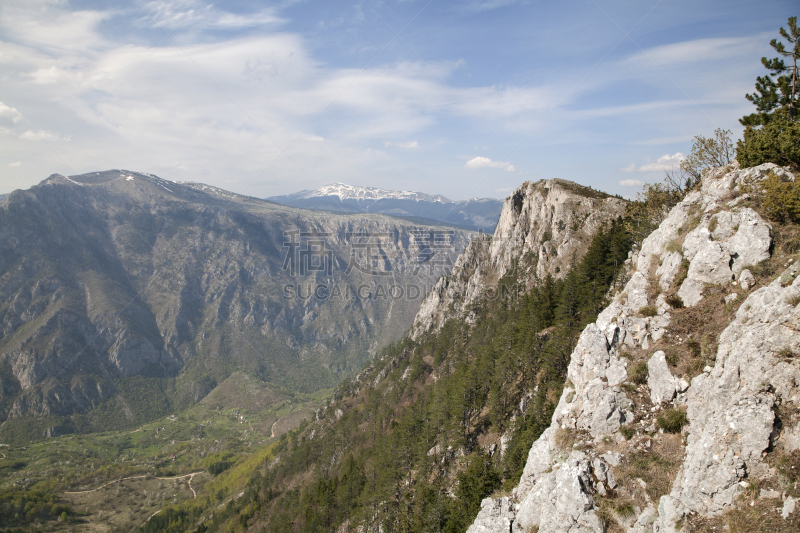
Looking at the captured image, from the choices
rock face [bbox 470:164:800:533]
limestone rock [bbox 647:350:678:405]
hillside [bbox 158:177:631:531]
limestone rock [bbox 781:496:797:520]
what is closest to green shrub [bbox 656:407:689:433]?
rock face [bbox 470:164:800:533]

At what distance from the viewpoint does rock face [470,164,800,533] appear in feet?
63.9

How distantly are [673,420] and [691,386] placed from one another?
2.67m

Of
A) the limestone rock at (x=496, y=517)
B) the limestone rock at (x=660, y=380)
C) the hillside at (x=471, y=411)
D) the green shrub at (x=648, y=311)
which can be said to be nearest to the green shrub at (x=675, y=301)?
the green shrub at (x=648, y=311)

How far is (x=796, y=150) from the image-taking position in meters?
31.8

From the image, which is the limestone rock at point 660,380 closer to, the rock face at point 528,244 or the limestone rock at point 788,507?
the limestone rock at point 788,507

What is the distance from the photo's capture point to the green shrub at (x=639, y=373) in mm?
28733

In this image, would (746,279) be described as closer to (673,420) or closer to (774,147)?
(673,420)

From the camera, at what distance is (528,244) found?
12312 cm

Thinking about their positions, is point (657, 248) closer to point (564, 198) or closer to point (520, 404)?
point (520, 404)

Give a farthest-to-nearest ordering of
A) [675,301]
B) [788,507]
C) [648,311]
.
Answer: [648,311] < [675,301] < [788,507]

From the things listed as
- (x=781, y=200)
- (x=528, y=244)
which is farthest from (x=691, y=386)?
(x=528, y=244)

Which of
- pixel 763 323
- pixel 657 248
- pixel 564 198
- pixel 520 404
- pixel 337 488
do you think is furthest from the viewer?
pixel 564 198

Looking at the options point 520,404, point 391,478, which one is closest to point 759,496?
point 520,404

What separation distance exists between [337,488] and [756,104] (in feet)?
362
